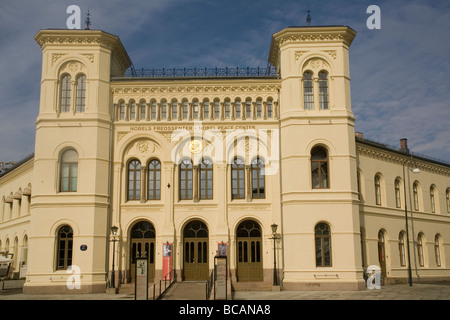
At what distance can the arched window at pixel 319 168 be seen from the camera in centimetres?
3064

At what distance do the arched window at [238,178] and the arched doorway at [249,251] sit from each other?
186 centimetres

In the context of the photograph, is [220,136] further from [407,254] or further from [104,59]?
[407,254]

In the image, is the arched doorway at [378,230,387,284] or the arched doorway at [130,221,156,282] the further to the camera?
the arched doorway at [378,230,387,284]

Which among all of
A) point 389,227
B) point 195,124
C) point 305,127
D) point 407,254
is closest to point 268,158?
point 305,127

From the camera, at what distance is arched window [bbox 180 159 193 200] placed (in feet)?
104

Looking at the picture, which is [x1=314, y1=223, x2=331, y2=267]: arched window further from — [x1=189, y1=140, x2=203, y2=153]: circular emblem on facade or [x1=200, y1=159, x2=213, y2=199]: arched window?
[x1=189, y1=140, x2=203, y2=153]: circular emblem on facade

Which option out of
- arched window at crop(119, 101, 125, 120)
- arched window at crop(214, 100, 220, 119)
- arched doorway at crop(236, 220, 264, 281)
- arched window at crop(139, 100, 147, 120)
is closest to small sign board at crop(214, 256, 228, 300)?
arched doorway at crop(236, 220, 264, 281)

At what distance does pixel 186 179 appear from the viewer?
3194cm

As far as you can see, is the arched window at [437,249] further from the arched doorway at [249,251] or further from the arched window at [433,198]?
the arched doorway at [249,251]

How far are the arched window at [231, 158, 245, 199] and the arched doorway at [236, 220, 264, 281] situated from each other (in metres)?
1.86

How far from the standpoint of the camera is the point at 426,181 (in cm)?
4047

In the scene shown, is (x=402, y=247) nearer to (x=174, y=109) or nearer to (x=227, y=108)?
(x=227, y=108)

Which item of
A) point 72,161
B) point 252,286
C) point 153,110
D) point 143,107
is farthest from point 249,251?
point 72,161

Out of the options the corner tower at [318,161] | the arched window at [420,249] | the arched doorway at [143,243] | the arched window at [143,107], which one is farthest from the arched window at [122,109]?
the arched window at [420,249]
